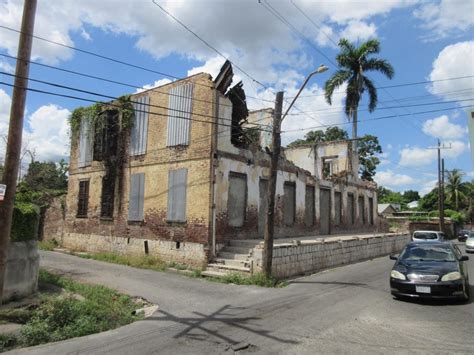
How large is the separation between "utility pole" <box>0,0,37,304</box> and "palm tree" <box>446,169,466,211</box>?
70498mm

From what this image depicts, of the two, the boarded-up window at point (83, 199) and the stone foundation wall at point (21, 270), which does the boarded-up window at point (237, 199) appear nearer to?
the stone foundation wall at point (21, 270)

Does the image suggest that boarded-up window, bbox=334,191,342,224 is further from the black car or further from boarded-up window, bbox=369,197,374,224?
the black car

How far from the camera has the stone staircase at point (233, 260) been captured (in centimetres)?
1452

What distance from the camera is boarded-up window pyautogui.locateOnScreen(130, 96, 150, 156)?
19641 millimetres

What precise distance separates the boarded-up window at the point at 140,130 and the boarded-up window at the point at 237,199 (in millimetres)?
4989

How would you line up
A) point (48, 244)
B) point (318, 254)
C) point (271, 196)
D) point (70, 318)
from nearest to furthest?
1. point (70, 318)
2. point (271, 196)
3. point (318, 254)
4. point (48, 244)

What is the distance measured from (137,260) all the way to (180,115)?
654cm

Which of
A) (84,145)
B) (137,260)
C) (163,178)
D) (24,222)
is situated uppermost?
(84,145)

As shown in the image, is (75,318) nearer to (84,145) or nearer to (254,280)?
(254,280)

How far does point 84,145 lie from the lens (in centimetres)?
2316

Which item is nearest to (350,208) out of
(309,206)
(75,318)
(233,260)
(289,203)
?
(309,206)

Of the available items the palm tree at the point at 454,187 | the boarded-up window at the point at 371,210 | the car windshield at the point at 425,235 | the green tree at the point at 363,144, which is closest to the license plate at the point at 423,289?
the car windshield at the point at 425,235

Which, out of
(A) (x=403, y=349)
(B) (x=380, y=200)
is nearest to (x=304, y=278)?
(A) (x=403, y=349)

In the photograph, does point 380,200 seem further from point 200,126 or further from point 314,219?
point 200,126
